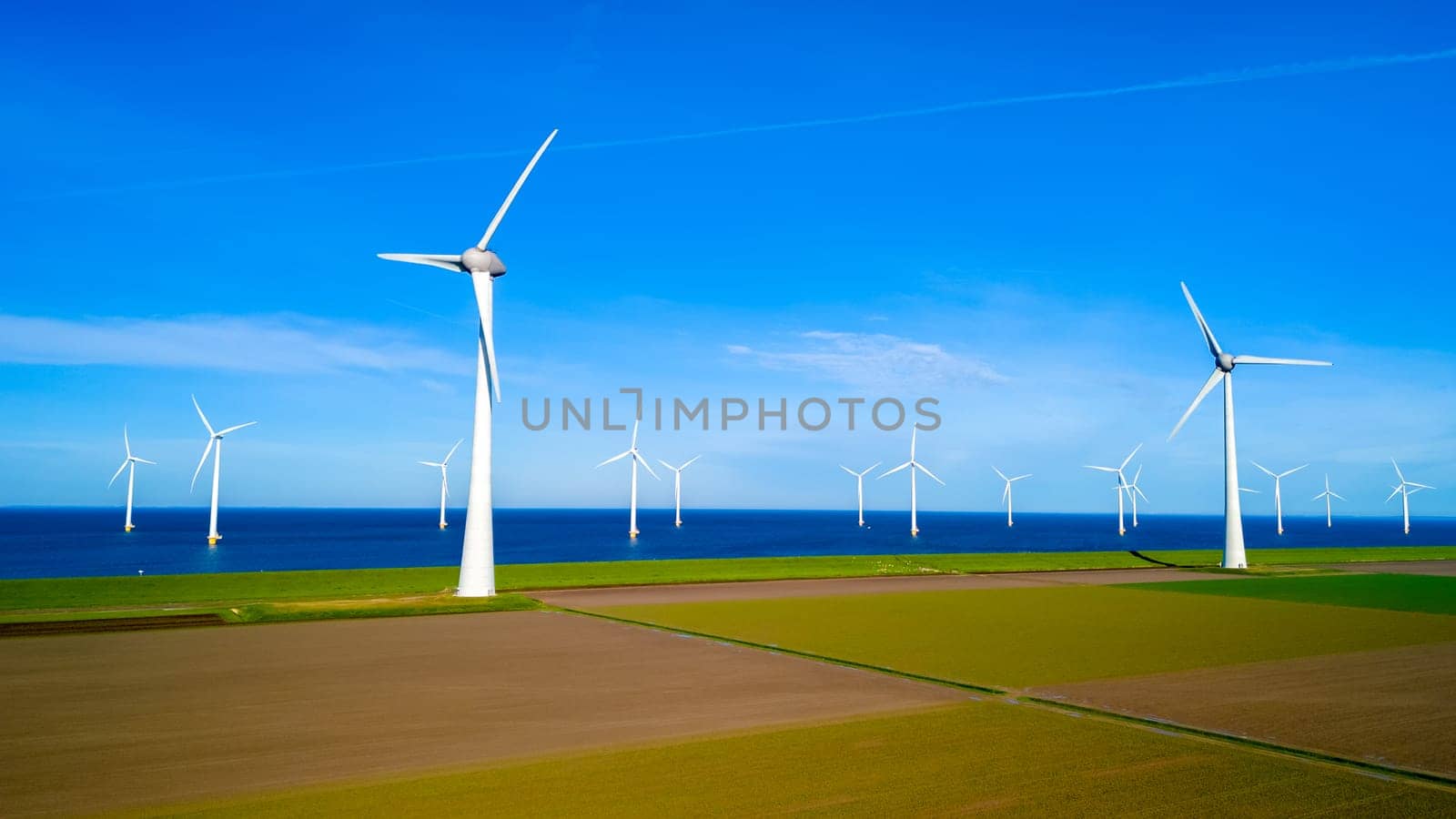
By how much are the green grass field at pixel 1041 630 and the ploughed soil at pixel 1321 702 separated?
1.25 meters

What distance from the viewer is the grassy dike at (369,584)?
33584mm

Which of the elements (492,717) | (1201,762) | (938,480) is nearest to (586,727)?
(492,717)

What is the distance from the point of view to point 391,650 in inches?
973

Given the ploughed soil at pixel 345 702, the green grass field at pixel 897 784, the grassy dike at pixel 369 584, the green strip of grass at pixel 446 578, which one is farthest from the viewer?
the green strip of grass at pixel 446 578

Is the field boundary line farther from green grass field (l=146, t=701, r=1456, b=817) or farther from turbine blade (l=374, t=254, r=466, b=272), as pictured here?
turbine blade (l=374, t=254, r=466, b=272)

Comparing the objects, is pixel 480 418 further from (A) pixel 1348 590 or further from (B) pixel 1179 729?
(A) pixel 1348 590

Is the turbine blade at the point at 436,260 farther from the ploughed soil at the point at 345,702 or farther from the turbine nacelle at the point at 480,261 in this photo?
the ploughed soil at the point at 345,702

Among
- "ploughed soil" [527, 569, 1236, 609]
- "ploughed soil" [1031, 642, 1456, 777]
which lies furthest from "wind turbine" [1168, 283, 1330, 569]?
"ploughed soil" [1031, 642, 1456, 777]

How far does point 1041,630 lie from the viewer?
30.2 meters

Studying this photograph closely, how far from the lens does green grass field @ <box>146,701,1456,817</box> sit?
1157 cm

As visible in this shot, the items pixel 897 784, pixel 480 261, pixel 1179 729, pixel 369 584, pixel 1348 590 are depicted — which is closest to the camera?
pixel 897 784

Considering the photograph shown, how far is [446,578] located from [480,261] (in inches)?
648

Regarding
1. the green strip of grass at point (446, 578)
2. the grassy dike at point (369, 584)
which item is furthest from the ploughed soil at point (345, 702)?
the green strip of grass at point (446, 578)

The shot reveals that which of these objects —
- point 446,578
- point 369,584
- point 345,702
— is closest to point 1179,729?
point 345,702
